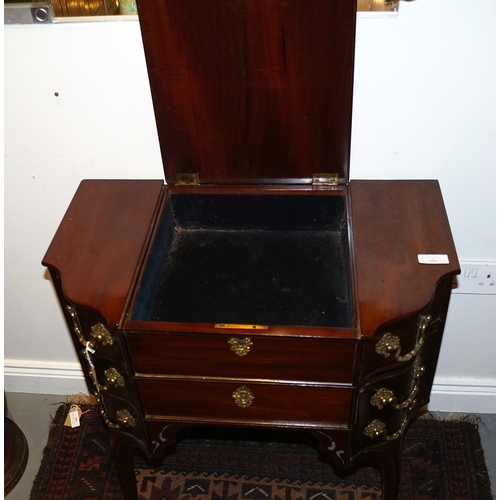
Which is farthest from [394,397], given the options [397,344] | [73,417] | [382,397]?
[73,417]

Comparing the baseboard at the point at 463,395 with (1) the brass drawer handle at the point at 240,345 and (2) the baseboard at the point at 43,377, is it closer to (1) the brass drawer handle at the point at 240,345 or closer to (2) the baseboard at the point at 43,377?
(1) the brass drawer handle at the point at 240,345

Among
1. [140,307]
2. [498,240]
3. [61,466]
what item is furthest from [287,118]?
[61,466]

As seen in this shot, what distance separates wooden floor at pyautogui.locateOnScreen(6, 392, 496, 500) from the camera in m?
1.93

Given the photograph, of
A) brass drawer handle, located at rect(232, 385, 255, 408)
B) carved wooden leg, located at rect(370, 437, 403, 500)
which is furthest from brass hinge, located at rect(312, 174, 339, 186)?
carved wooden leg, located at rect(370, 437, 403, 500)

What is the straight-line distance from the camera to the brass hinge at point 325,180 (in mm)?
1570

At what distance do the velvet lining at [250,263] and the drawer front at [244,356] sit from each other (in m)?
0.08

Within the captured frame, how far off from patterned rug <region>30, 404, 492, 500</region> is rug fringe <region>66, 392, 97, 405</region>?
151mm

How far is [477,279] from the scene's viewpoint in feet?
5.86

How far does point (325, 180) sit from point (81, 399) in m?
1.21

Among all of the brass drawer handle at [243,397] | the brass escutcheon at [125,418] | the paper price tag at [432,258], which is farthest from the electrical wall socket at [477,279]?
the brass escutcheon at [125,418]

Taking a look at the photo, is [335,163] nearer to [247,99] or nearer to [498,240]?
[247,99]

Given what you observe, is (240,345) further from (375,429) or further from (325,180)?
(325,180)

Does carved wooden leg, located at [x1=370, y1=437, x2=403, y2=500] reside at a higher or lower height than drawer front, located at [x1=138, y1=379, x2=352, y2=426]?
lower

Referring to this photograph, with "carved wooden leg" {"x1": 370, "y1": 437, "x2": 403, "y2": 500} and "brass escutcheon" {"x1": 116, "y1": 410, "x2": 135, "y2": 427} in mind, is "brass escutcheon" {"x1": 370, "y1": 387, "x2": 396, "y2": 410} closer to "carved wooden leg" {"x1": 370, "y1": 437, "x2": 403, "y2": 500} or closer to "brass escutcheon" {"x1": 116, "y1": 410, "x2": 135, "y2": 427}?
"carved wooden leg" {"x1": 370, "y1": 437, "x2": 403, "y2": 500}
